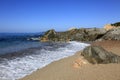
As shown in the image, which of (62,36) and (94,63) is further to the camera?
(62,36)

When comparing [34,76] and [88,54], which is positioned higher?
[88,54]

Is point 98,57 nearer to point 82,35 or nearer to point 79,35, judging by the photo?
point 82,35

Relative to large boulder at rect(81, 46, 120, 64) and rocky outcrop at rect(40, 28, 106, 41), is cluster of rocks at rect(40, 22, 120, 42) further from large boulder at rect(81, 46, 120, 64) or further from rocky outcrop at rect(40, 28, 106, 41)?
large boulder at rect(81, 46, 120, 64)

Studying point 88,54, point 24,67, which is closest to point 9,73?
point 24,67

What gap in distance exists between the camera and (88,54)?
12359 mm

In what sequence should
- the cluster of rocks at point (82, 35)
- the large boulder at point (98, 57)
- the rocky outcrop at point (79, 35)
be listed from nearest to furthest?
the large boulder at point (98, 57) → the cluster of rocks at point (82, 35) → the rocky outcrop at point (79, 35)

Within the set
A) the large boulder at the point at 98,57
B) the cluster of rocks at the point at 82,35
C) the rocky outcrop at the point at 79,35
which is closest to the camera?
the large boulder at the point at 98,57

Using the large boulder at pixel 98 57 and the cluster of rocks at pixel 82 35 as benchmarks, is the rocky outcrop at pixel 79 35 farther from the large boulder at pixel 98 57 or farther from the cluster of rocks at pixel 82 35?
the large boulder at pixel 98 57

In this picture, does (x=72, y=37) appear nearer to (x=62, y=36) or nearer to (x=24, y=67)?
(x=62, y=36)

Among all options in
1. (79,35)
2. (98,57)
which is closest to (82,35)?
(79,35)

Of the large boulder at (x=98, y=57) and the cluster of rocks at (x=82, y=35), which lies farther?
the cluster of rocks at (x=82, y=35)

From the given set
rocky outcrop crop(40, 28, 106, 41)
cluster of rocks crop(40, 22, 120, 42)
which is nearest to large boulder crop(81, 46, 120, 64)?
cluster of rocks crop(40, 22, 120, 42)

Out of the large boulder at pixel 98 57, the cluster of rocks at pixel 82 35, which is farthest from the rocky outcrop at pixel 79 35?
the large boulder at pixel 98 57

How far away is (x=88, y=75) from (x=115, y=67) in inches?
78.6
